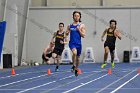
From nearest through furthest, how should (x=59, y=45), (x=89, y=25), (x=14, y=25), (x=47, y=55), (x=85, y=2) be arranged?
(x=59, y=45) < (x=14, y=25) < (x=47, y=55) < (x=89, y=25) < (x=85, y=2)

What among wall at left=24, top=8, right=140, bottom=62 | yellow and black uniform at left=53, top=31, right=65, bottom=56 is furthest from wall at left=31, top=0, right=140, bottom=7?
yellow and black uniform at left=53, top=31, right=65, bottom=56

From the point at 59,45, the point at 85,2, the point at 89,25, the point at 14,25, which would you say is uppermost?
the point at 85,2

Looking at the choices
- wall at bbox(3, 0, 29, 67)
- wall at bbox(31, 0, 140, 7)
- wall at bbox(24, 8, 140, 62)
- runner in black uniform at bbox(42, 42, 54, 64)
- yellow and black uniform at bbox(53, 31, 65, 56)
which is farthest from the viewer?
wall at bbox(31, 0, 140, 7)

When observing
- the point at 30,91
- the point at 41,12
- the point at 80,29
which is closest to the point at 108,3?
the point at 41,12

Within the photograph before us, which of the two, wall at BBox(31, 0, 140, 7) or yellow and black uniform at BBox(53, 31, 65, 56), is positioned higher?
wall at BBox(31, 0, 140, 7)

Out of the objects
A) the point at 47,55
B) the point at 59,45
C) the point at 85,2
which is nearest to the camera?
the point at 59,45

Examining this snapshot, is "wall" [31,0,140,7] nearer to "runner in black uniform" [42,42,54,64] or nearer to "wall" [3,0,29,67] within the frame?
"wall" [3,0,29,67]

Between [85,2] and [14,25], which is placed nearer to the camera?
[14,25]

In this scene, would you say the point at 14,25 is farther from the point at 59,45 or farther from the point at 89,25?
the point at 59,45

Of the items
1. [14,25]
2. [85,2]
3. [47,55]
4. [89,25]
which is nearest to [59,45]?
[14,25]

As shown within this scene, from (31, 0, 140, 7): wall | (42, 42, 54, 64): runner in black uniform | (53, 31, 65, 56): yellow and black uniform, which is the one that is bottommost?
(42, 42, 54, 64): runner in black uniform

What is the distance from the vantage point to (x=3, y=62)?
1959 centimetres

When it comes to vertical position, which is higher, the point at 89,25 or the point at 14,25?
the point at 89,25

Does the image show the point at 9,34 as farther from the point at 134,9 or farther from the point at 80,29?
the point at 80,29
